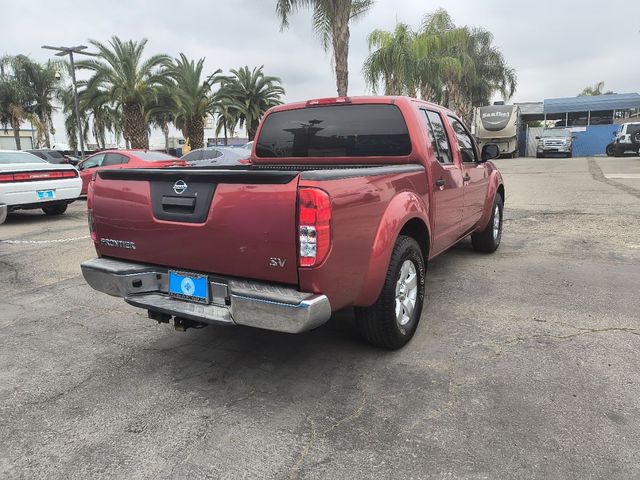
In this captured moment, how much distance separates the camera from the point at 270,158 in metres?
4.68

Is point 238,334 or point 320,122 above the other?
point 320,122

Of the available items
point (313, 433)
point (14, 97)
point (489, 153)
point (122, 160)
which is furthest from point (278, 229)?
point (14, 97)

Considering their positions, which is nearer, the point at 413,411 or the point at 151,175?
the point at 413,411

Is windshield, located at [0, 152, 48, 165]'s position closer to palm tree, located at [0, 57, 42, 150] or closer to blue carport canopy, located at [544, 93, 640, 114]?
palm tree, located at [0, 57, 42, 150]

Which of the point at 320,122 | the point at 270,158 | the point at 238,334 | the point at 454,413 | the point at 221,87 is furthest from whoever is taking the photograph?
the point at 221,87

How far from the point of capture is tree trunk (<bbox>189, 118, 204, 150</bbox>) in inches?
1029

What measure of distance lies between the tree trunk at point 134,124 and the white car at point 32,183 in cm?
1421

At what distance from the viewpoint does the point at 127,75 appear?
876 inches

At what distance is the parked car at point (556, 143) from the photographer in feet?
103

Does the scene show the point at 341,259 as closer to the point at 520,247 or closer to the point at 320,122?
the point at 320,122

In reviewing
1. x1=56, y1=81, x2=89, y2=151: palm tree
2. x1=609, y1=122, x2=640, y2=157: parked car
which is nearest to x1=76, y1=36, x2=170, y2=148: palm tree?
x1=56, y1=81, x2=89, y2=151: palm tree

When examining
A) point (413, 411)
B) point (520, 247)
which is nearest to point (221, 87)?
point (520, 247)

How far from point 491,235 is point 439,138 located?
2227 mm

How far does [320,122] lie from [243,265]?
201 centimetres
